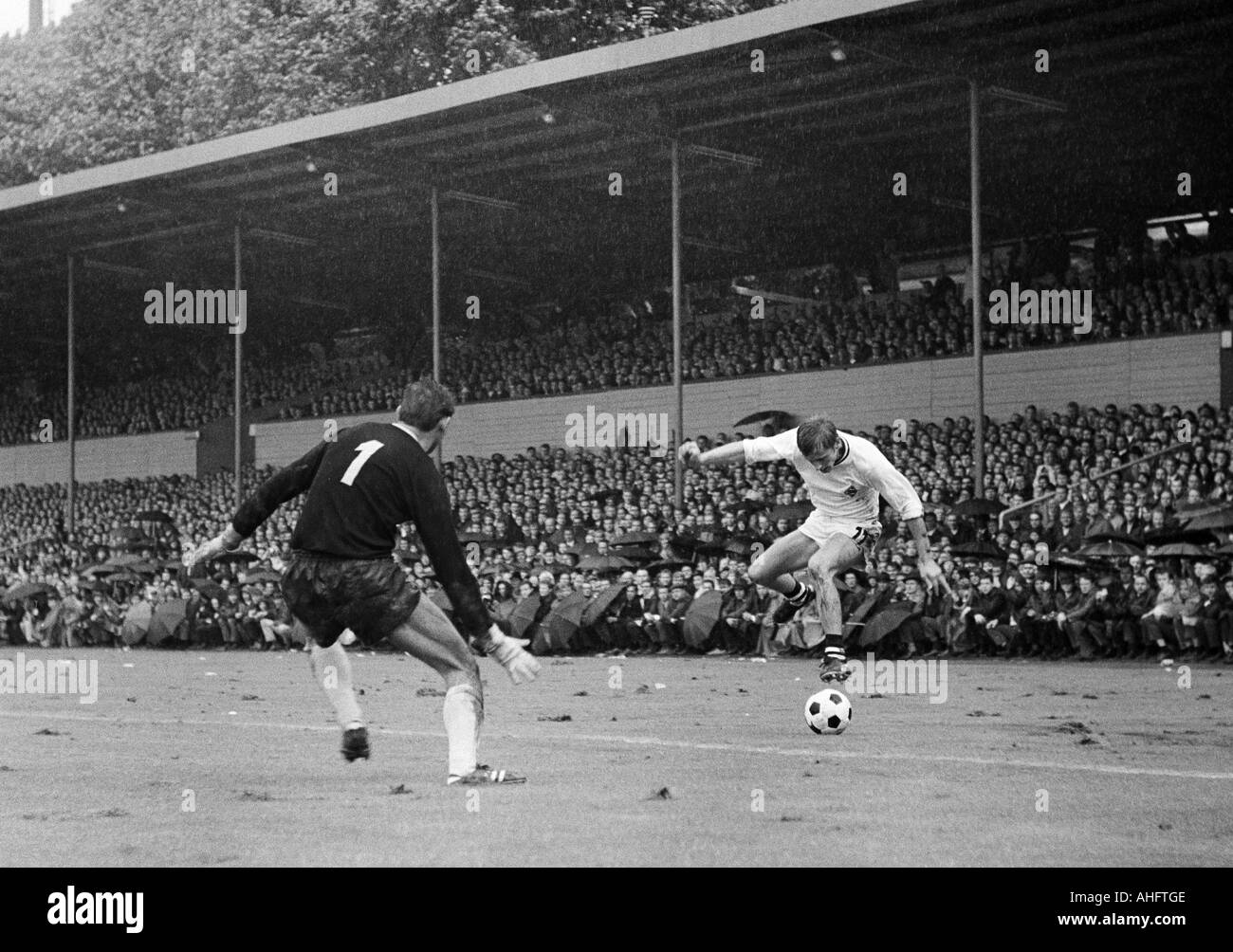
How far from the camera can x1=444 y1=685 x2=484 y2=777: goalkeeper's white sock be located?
8430 mm

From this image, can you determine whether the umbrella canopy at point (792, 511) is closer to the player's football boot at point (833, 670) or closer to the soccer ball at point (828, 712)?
the player's football boot at point (833, 670)

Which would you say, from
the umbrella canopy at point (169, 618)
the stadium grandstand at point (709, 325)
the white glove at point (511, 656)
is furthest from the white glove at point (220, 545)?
the umbrella canopy at point (169, 618)

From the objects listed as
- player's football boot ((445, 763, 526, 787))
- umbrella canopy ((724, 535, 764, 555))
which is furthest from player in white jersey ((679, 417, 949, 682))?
umbrella canopy ((724, 535, 764, 555))

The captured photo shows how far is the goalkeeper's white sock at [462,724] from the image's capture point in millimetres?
8430

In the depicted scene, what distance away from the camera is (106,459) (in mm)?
52094

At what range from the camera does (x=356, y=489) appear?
8.17 metres

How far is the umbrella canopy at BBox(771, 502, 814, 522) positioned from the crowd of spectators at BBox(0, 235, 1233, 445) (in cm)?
883

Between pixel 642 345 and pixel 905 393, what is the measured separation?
7.34 metres

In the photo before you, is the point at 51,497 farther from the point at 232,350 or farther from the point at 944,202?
the point at 944,202

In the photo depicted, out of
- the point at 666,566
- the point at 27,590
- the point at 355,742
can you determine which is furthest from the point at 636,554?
the point at 355,742

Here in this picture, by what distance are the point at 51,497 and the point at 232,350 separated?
263 inches

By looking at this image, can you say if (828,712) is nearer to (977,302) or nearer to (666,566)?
(666,566)

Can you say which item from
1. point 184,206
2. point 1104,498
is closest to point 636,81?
point 1104,498
